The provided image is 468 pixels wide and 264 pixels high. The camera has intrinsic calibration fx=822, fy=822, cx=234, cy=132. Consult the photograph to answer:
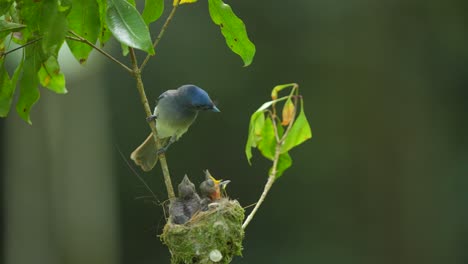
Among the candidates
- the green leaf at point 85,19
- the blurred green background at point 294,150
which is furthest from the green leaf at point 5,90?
the blurred green background at point 294,150

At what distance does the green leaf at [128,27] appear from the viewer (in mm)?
2314

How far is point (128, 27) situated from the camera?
2.34m

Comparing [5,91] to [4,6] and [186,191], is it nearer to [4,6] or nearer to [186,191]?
[4,6]

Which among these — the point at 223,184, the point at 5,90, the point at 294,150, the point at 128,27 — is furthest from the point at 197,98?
the point at 294,150

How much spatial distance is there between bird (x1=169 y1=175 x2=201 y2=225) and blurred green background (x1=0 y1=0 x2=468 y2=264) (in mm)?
6496

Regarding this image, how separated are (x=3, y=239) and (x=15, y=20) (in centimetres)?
871

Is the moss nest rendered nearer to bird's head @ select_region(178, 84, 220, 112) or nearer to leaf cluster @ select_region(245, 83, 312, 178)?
leaf cluster @ select_region(245, 83, 312, 178)

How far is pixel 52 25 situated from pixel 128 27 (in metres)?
0.21

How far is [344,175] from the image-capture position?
10609 mm

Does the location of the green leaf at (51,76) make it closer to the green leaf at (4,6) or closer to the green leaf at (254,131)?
the green leaf at (4,6)

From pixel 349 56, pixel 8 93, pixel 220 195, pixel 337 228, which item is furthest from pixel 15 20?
pixel 337 228

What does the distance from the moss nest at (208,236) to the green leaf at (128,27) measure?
0.81 metres

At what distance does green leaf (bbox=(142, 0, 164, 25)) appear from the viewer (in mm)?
2736

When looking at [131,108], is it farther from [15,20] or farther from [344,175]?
[15,20]
